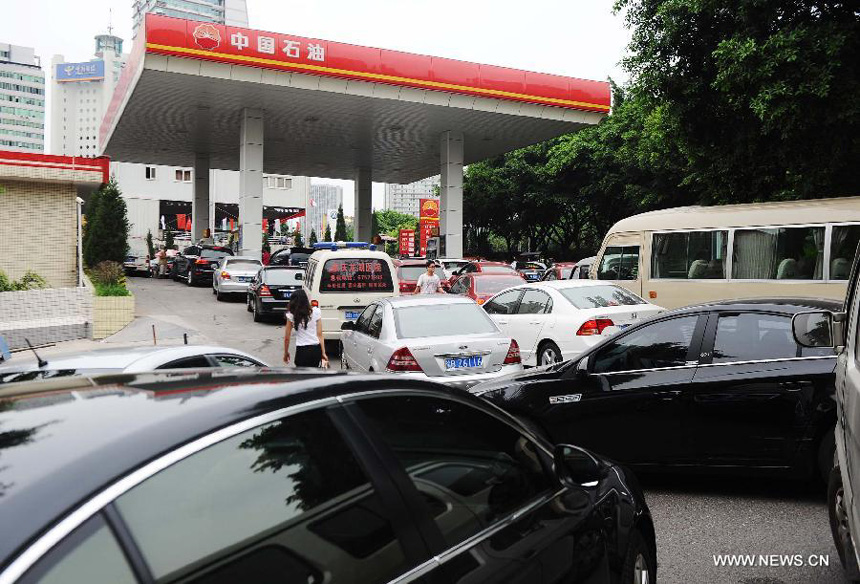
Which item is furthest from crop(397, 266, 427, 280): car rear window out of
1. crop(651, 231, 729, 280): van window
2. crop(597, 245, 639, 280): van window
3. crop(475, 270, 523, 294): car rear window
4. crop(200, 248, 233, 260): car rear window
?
crop(200, 248, 233, 260): car rear window

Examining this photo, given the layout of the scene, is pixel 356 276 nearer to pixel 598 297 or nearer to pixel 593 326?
pixel 598 297

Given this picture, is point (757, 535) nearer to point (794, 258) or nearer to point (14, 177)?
point (794, 258)

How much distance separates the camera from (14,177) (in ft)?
58.2

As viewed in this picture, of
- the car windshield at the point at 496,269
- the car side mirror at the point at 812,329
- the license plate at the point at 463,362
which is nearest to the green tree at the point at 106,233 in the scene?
the car windshield at the point at 496,269

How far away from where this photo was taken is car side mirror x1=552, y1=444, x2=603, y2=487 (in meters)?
2.91

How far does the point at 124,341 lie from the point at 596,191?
30321 mm

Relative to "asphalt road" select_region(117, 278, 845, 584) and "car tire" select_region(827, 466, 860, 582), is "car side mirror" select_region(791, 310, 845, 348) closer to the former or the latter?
"car tire" select_region(827, 466, 860, 582)

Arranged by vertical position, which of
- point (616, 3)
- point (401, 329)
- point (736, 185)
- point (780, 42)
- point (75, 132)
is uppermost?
point (75, 132)

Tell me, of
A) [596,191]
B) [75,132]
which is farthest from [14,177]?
[75,132]

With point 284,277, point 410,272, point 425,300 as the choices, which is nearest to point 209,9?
point 284,277

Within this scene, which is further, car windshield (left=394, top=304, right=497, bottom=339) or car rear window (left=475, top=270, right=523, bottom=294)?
car rear window (left=475, top=270, right=523, bottom=294)

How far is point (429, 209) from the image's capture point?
43656mm

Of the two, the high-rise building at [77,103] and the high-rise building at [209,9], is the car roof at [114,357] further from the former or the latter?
the high-rise building at [209,9]

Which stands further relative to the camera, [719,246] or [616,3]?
[616,3]
